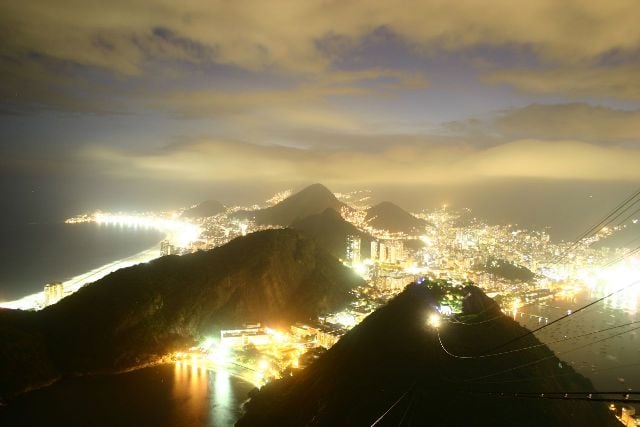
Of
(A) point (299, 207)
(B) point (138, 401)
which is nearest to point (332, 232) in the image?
(A) point (299, 207)

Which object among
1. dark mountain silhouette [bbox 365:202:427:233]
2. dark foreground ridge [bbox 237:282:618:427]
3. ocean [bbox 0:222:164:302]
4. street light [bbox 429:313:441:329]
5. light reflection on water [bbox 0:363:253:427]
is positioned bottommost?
light reflection on water [bbox 0:363:253:427]

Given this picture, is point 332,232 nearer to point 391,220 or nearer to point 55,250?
point 391,220

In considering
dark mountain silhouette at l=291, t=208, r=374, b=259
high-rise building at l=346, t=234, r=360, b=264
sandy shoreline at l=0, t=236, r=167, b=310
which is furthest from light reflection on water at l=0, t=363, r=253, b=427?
dark mountain silhouette at l=291, t=208, r=374, b=259

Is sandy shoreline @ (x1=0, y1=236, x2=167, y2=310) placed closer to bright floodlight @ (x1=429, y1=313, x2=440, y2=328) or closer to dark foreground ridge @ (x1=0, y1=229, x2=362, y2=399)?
dark foreground ridge @ (x1=0, y1=229, x2=362, y2=399)

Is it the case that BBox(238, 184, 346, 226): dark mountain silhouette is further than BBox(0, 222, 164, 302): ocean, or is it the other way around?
BBox(238, 184, 346, 226): dark mountain silhouette

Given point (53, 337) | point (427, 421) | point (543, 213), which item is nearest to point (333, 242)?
point (53, 337)

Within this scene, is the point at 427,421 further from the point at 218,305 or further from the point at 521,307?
the point at 521,307

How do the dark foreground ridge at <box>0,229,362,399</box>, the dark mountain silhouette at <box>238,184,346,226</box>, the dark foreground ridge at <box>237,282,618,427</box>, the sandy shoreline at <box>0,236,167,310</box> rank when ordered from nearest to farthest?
the dark foreground ridge at <box>237,282,618,427</box> → the dark foreground ridge at <box>0,229,362,399</box> → the sandy shoreline at <box>0,236,167,310</box> → the dark mountain silhouette at <box>238,184,346,226</box>
